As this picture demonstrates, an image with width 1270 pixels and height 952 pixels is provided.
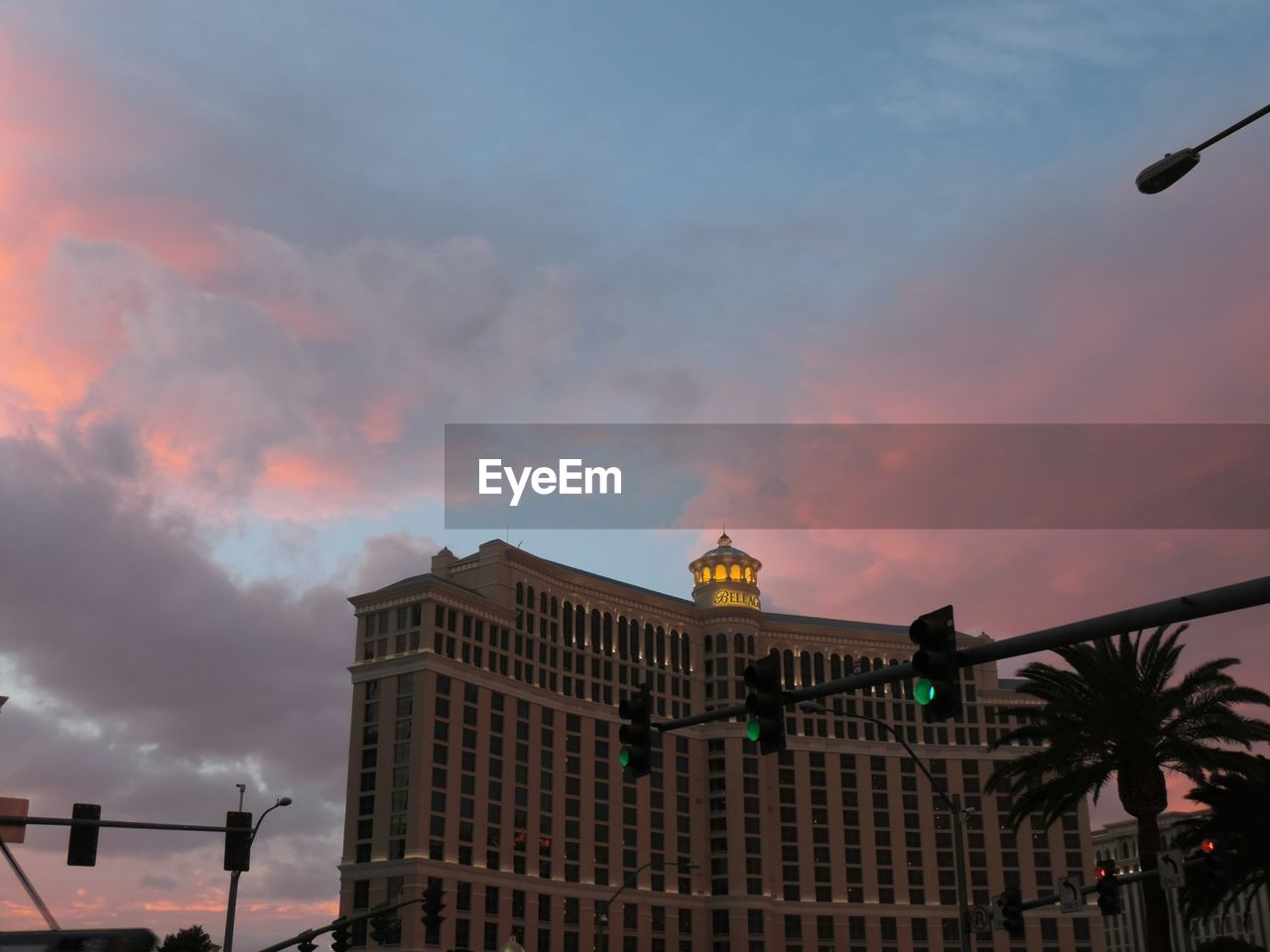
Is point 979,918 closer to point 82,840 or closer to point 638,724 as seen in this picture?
point 638,724

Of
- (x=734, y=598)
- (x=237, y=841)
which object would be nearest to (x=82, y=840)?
(x=237, y=841)

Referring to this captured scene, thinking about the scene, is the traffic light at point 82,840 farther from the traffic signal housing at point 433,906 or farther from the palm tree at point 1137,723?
the palm tree at point 1137,723

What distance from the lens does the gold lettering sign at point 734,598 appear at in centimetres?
16575

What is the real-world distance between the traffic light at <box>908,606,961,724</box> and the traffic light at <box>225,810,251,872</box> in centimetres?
1938

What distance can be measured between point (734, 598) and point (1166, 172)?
498 ft

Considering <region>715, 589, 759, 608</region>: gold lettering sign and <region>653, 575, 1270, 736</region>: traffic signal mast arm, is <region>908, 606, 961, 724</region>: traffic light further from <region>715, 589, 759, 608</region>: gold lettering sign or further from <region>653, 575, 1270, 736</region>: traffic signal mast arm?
<region>715, 589, 759, 608</region>: gold lettering sign

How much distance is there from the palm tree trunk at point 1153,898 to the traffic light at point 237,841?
25.3m

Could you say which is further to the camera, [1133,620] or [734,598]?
[734,598]

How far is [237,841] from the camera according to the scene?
3025 cm

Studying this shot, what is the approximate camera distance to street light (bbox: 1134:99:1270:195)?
1540cm

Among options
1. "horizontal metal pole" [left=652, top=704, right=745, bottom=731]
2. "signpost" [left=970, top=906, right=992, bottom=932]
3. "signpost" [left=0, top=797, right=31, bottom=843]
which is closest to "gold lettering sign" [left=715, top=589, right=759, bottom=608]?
"signpost" [left=970, top=906, right=992, bottom=932]

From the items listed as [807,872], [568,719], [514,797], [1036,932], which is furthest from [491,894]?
[1036,932]

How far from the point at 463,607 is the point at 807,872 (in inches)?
2193

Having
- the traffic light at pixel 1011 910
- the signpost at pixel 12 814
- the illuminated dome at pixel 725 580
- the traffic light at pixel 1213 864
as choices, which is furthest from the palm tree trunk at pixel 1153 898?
the illuminated dome at pixel 725 580
